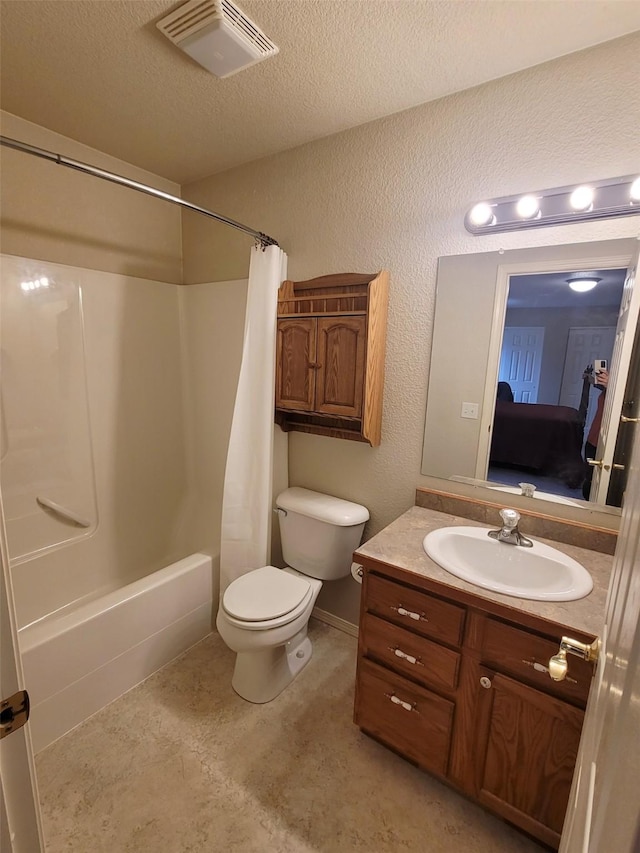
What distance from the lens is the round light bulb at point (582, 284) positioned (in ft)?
4.43

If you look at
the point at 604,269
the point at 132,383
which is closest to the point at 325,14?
the point at 604,269

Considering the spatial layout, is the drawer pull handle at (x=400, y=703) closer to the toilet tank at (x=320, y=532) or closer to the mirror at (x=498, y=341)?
the toilet tank at (x=320, y=532)

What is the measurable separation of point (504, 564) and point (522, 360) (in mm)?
755

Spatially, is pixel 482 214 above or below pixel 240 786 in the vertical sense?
above

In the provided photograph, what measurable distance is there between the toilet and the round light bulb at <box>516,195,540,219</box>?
136 cm

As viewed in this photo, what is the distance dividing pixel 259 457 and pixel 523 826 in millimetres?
1583

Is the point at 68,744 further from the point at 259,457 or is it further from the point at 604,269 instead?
the point at 604,269

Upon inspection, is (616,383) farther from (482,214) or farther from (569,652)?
(569,652)

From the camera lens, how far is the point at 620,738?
408 mm

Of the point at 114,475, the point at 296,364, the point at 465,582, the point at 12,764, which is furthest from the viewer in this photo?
the point at 114,475

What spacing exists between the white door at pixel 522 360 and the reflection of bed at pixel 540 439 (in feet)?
0.19

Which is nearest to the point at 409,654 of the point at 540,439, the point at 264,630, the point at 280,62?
the point at 264,630

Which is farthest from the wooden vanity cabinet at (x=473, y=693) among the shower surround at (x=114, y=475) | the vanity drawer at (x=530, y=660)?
the shower surround at (x=114, y=475)

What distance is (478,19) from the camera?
119 centimetres
